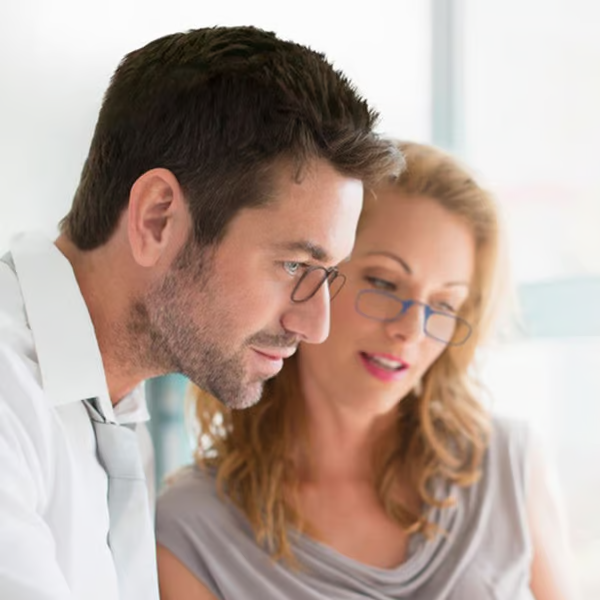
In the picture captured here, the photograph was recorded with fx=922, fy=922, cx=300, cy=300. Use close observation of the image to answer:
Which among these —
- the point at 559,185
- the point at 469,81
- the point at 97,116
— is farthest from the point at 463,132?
the point at 97,116

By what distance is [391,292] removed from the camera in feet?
5.25

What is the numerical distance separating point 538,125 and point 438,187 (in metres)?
1.13

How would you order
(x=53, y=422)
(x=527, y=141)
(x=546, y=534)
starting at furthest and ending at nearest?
1. (x=527, y=141)
2. (x=546, y=534)
3. (x=53, y=422)

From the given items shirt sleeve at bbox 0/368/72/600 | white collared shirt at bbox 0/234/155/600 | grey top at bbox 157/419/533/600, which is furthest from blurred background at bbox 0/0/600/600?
shirt sleeve at bbox 0/368/72/600

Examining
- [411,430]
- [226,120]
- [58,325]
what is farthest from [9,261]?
[411,430]

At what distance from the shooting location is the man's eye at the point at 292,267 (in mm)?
1234

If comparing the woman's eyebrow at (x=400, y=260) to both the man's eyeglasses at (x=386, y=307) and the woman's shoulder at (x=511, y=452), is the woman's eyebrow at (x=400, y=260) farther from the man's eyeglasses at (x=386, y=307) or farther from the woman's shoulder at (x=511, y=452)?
the woman's shoulder at (x=511, y=452)

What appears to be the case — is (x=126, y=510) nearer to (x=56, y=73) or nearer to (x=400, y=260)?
(x=400, y=260)

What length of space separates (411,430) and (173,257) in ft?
2.37

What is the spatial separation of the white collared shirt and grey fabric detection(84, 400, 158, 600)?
0.02 metres

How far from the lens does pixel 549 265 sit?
2.61 metres

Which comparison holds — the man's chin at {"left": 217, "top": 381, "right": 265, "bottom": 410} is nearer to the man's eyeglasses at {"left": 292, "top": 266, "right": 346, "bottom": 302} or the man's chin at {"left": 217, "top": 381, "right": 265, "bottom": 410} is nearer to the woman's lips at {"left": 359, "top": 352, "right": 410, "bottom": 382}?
the man's eyeglasses at {"left": 292, "top": 266, "right": 346, "bottom": 302}

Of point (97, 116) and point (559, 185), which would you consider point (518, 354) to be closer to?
point (559, 185)

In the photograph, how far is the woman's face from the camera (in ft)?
5.21
